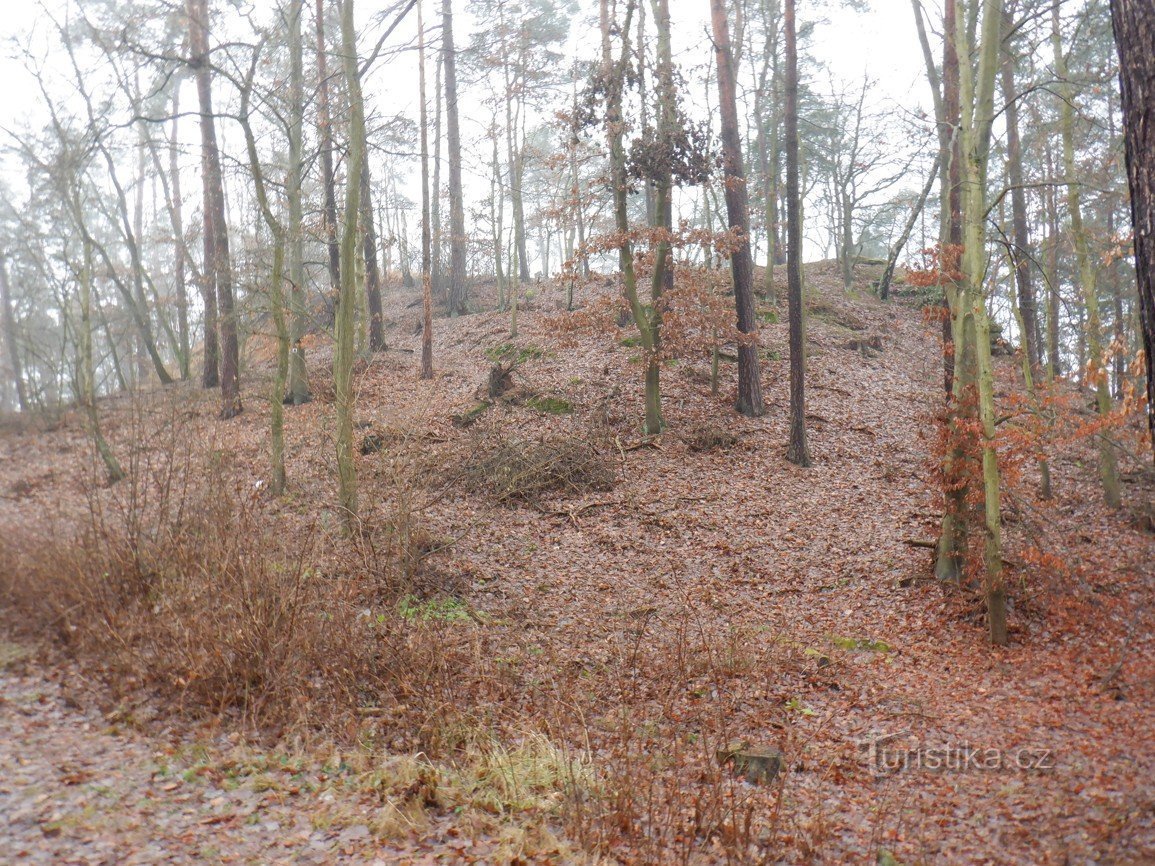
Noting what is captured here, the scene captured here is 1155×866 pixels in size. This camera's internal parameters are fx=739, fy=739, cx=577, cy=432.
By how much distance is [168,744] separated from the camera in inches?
201

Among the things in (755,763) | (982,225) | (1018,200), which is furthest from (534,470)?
(1018,200)

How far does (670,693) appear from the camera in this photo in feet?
21.1

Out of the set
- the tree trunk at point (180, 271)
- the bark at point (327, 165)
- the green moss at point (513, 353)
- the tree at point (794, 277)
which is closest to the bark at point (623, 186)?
the tree at point (794, 277)

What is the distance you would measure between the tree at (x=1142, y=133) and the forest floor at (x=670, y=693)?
288 centimetres

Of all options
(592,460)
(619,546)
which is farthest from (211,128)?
(619,546)

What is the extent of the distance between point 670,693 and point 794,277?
27.5 ft

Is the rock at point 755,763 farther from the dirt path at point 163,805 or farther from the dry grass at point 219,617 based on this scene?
the dry grass at point 219,617

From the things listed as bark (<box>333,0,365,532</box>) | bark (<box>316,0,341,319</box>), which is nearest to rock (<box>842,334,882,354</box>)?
bark (<box>316,0,341,319</box>)

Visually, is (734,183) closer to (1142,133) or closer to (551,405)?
(551,405)

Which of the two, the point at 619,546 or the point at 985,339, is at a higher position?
the point at 985,339

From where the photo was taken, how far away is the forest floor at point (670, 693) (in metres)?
4.21

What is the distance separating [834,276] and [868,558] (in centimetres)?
1718

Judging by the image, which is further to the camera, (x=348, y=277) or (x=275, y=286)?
(x=275, y=286)

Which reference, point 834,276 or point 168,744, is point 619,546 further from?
point 834,276
